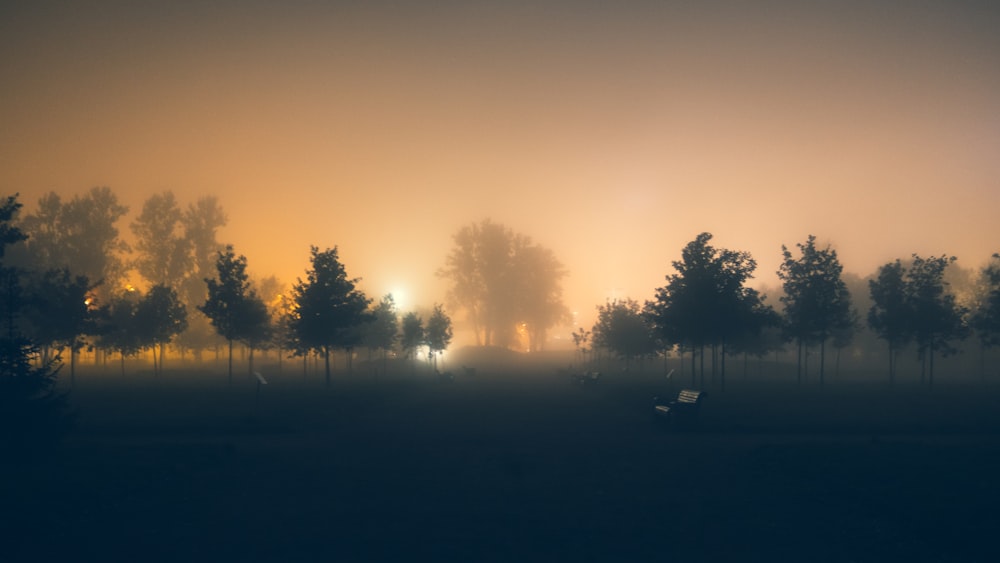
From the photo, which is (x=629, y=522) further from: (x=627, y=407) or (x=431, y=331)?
(x=431, y=331)

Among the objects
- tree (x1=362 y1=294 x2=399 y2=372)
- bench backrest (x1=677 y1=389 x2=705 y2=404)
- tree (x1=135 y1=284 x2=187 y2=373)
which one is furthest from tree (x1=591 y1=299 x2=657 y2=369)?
tree (x1=135 y1=284 x2=187 y2=373)

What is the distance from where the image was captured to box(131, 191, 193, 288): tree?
287 feet

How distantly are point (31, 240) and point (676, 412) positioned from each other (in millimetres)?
94505

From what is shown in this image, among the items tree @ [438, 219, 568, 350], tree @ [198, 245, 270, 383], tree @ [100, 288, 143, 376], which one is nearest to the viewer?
tree @ [198, 245, 270, 383]

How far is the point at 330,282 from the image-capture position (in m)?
43.1

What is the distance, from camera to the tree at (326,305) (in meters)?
42.0

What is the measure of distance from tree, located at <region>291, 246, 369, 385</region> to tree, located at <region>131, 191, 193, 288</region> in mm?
57082

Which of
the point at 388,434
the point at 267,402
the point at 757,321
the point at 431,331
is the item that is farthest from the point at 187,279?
the point at 757,321

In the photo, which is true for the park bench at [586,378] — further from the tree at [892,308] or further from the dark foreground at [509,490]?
the tree at [892,308]

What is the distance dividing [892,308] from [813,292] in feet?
31.2

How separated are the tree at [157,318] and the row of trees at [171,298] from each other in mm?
101

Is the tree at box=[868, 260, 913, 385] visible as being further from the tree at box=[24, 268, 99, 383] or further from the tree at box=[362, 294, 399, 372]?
the tree at box=[24, 268, 99, 383]

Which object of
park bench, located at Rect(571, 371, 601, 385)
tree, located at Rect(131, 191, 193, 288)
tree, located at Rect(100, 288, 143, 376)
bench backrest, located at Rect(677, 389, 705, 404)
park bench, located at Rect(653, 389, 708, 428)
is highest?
tree, located at Rect(131, 191, 193, 288)

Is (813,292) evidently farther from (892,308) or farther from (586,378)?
(586,378)
